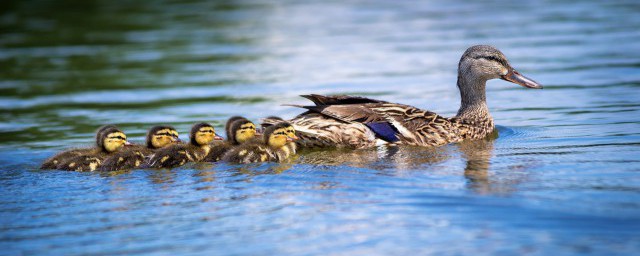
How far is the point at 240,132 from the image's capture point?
9.00 meters

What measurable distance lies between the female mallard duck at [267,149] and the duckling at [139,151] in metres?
0.64

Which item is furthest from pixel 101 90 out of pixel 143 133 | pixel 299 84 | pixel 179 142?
pixel 179 142

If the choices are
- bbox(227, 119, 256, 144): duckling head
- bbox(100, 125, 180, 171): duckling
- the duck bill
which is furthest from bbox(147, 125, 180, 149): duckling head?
the duck bill

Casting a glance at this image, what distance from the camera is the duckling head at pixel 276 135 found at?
344 inches

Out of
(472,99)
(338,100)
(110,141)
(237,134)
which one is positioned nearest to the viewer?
(110,141)

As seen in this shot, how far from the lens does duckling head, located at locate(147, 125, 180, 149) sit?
29.5ft

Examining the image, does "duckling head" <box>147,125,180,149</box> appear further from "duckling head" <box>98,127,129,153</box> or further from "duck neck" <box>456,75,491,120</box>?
"duck neck" <box>456,75,491,120</box>

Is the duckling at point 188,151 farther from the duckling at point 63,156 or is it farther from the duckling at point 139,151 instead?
the duckling at point 63,156

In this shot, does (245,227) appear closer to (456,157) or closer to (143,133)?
(456,157)

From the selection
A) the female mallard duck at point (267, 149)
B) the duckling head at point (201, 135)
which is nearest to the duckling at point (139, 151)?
the duckling head at point (201, 135)

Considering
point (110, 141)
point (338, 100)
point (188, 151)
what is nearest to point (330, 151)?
point (338, 100)

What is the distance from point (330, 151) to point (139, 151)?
165 centimetres

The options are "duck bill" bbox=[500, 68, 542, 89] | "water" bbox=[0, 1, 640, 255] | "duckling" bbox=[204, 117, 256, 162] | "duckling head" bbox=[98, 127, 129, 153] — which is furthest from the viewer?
"duck bill" bbox=[500, 68, 542, 89]

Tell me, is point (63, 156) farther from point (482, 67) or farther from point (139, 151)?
point (482, 67)
